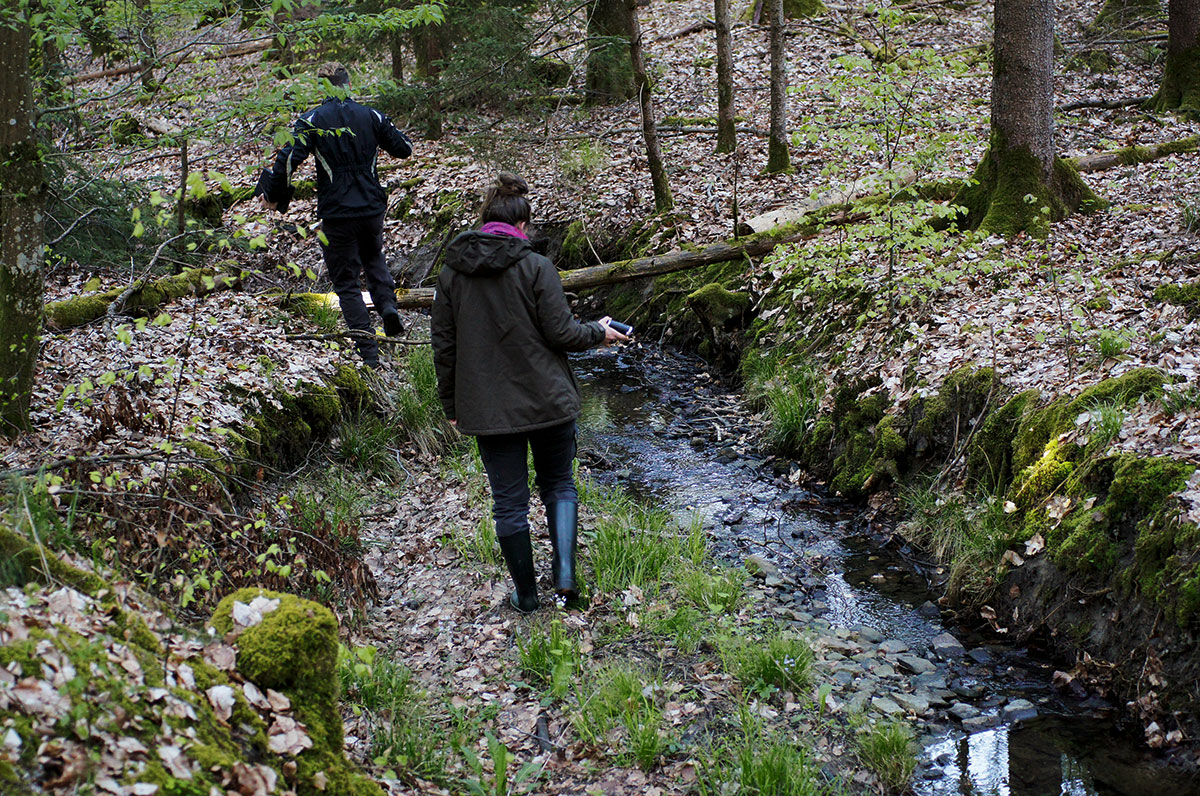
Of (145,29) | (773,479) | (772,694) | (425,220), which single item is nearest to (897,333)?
(773,479)

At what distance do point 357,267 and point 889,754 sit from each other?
569 centimetres

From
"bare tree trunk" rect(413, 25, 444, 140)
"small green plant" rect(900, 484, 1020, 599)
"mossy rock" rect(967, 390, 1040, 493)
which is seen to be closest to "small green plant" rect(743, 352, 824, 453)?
"small green plant" rect(900, 484, 1020, 599)

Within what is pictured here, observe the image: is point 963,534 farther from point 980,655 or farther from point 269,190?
point 269,190

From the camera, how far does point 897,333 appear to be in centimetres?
738

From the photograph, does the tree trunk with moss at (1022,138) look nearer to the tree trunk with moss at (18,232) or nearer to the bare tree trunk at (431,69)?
the tree trunk with moss at (18,232)

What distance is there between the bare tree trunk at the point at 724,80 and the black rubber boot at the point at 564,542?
28.9 ft

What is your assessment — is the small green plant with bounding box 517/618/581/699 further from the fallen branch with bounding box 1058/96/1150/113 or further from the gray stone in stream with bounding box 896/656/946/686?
Result: the fallen branch with bounding box 1058/96/1150/113

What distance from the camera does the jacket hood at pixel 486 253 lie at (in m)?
4.39

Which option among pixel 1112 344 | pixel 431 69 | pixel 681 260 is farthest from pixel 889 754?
pixel 431 69

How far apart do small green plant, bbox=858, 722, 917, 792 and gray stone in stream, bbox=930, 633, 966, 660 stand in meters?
1.07

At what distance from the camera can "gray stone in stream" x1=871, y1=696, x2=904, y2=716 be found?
4.17 m

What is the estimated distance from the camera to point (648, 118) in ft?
35.1

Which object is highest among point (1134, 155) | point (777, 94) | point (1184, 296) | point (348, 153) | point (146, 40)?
point (146, 40)

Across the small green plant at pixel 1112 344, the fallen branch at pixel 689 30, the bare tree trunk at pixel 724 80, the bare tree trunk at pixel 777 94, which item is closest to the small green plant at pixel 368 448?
the small green plant at pixel 1112 344
